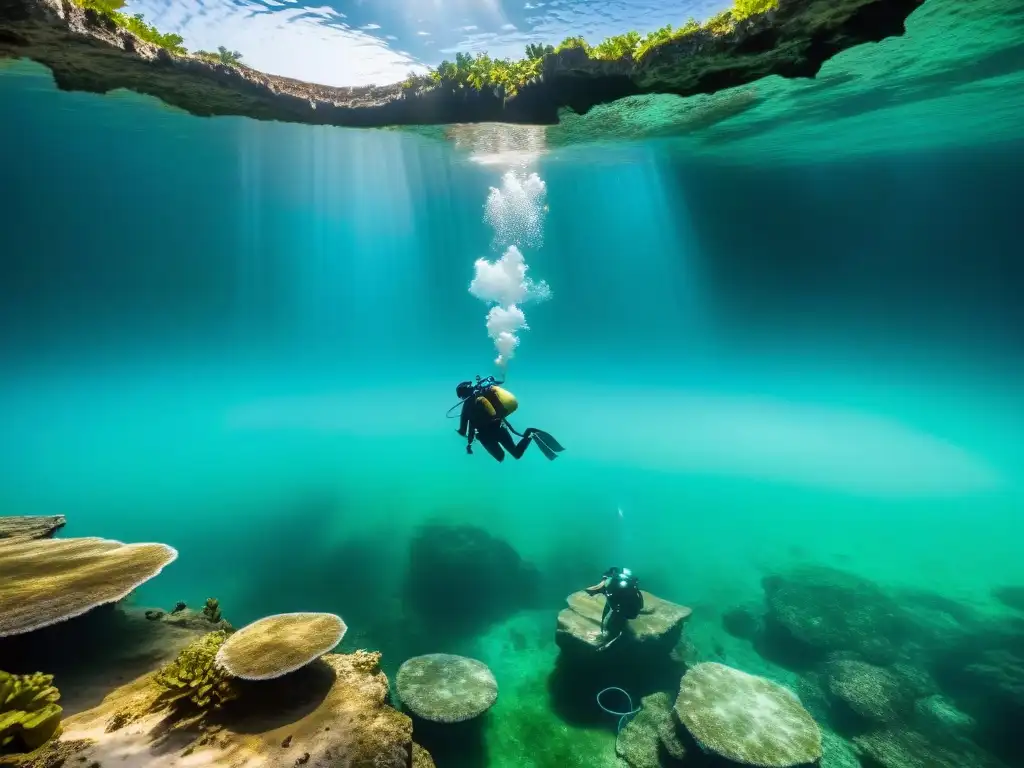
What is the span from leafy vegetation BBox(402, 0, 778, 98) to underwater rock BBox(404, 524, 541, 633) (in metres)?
9.77

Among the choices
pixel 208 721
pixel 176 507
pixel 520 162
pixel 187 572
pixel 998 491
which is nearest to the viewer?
pixel 208 721

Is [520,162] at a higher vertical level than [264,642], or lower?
higher

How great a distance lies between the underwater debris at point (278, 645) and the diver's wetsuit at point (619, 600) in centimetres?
476

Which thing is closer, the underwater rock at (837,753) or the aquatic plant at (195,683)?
the aquatic plant at (195,683)

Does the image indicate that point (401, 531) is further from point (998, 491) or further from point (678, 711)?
point (998, 491)

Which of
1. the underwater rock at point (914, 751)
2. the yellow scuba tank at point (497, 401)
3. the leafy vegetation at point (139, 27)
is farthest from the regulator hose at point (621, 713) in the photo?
the leafy vegetation at point (139, 27)

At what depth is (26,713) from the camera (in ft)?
8.66

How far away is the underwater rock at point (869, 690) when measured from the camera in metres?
7.24

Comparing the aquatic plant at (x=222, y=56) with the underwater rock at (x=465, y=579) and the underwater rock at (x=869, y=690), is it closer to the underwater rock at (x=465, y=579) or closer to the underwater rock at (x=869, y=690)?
the underwater rock at (x=465, y=579)

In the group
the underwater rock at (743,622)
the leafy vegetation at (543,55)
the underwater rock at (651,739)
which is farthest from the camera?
the underwater rock at (743,622)

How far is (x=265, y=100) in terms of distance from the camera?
524 cm

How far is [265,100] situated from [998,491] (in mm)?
A: 37432

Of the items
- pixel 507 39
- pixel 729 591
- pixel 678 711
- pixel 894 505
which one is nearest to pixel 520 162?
pixel 507 39

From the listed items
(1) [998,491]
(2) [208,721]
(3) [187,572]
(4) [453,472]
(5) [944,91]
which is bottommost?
(1) [998,491]
